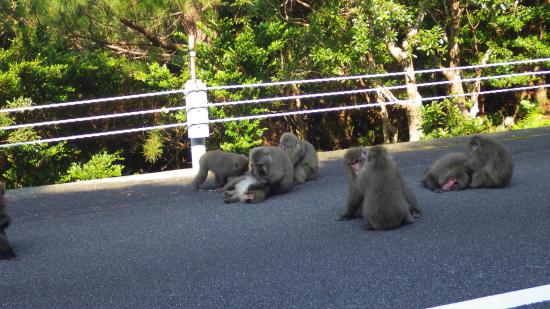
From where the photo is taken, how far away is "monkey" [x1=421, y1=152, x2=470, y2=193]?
6812mm

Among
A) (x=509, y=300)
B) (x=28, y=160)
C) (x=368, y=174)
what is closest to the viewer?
(x=509, y=300)

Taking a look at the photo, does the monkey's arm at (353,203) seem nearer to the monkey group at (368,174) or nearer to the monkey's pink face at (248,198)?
the monkey group at (368,174)

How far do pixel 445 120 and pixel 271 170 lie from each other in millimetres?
8547

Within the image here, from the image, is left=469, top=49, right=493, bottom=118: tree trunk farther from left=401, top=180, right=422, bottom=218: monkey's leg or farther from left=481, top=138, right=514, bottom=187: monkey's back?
left=401, top=180, right=422, bottom=218: monkey's leg

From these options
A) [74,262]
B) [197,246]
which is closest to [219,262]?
[197,246]

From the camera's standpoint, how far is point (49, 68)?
13250 mm

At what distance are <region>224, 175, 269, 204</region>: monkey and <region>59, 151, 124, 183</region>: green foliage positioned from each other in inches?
258

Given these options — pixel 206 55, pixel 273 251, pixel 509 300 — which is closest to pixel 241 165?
pixel 273 251

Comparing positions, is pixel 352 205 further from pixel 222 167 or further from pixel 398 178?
pixel 222 167

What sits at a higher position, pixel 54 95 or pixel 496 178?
pixel 54 95

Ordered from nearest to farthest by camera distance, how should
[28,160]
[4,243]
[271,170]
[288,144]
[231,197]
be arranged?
[4,243] → [231,197] → [271,170] → [288,144] → [28,160]

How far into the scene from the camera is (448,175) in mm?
6836

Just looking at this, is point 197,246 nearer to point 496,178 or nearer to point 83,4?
point 496,178

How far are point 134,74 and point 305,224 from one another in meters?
9.88
